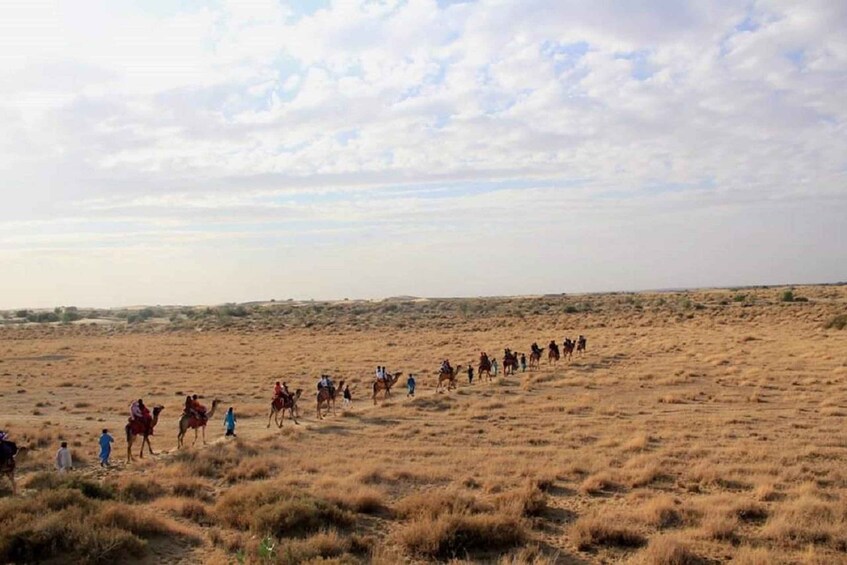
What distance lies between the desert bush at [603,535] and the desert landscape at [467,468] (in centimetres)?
4

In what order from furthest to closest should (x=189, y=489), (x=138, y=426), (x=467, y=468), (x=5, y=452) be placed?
(x=138, y=426)
(x=467, y=468)
(x=5, y=452)
(x=189, y=489)

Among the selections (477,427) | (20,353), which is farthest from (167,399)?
(20,353)

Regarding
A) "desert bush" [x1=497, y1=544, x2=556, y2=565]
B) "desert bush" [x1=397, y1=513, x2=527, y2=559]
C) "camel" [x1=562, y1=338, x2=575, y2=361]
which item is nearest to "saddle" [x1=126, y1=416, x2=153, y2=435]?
"desert bush" [x1=397, y1=513, x2=527, y2=559]

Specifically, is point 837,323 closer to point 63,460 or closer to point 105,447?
point 105,447

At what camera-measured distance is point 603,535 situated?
11258 millimetres

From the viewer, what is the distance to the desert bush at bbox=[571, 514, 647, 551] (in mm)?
11148

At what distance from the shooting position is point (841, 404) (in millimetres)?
24766

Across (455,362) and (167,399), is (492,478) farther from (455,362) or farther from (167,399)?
(455,362)

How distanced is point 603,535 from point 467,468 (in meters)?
5.76

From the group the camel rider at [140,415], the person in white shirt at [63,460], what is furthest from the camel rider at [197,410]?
the person in white shirt at [63,460]

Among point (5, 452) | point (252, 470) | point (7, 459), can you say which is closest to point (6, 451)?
point (5, 452)

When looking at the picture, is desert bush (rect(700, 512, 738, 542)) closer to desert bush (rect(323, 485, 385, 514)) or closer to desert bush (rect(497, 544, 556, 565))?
desert bush (rect(497, 544, 556, 565))

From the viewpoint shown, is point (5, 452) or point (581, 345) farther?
point (581, 345)

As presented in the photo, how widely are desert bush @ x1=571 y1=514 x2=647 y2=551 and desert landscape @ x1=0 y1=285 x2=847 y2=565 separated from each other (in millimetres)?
39
